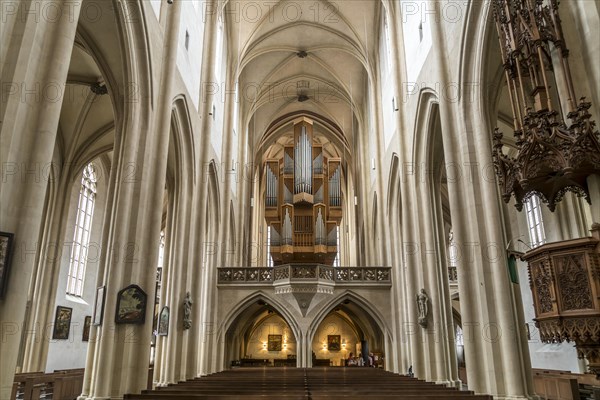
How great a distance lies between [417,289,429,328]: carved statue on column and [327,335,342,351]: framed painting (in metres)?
15.5

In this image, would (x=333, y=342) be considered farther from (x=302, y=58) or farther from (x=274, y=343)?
(x=302, y=58)

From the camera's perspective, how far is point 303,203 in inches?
1057

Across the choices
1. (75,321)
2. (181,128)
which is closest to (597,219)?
(181,128)

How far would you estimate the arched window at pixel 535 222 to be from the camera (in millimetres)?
18234

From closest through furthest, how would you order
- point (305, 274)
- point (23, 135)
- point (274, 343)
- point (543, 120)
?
point (543, 120), point (23, 135), point (305, 274), point (274, 343)

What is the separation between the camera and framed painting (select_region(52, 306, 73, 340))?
18298mm

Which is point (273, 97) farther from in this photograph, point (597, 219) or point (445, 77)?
point (597, 219)

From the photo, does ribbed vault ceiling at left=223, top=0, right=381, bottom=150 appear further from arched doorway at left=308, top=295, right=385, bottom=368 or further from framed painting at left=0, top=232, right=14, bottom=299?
framed painting at left=0, top=232, right=14, bottom=299

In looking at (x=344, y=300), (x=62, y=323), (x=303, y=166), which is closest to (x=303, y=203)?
(x=303, y=166)

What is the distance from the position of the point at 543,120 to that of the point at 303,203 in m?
21.6

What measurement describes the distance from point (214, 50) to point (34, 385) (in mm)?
11359

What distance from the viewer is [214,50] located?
1642 centimetres

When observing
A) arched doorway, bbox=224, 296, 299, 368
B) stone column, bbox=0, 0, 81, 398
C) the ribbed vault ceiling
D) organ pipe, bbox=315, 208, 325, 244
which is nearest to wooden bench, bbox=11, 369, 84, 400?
stone column, bbox=0, 0, 81, 398

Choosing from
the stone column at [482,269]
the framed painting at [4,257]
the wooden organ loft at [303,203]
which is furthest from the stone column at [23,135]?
the wooden organ loft at [303,203]
